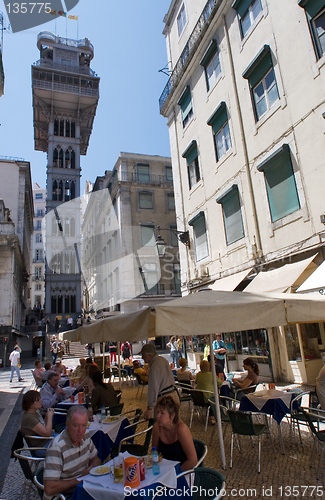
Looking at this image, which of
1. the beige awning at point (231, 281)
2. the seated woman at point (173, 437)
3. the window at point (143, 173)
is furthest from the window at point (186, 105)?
the seated woman at point (173, 437)

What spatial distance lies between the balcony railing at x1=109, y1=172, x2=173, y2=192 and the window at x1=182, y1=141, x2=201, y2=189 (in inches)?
629

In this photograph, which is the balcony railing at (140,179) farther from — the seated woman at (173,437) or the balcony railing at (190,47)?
the seated woman at (173,437)

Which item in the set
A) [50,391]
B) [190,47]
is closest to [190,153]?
[190,47]

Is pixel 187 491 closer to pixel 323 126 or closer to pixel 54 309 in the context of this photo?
pixel 323 126

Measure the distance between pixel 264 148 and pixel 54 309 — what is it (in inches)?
1409

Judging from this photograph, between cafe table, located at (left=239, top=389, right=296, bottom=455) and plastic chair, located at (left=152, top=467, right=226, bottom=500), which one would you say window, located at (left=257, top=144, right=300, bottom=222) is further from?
plastic chair, located at (left=152, top=467, right=226, bottom=500)

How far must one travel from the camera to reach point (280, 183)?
10195mm

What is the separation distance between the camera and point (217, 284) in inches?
504

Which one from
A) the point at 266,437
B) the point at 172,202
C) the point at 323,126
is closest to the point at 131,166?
the point at 172,202

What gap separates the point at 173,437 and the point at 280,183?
8.82 m

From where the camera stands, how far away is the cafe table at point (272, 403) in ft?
16.3

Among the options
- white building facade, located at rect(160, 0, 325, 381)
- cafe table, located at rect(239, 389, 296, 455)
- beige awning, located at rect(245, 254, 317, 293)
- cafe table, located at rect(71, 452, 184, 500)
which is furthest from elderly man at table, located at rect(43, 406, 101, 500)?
white building facade, located at rect(160, 0, 325, 381)

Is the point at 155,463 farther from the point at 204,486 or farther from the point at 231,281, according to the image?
the point at 231,281

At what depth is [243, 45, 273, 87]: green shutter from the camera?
1086cm
